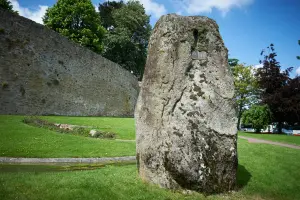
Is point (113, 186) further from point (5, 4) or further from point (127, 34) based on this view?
point (127, 34)

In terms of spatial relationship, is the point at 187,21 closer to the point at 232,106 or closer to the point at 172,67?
the point at 172,67

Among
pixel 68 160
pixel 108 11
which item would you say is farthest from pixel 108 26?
pixel 68 160

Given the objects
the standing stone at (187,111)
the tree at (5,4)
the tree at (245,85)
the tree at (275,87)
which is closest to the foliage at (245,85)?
the tree at (245,85)

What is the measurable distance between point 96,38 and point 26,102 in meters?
20.0

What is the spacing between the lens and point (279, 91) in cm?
3384

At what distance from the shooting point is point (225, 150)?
15.2 ft

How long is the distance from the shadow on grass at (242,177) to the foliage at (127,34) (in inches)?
1435

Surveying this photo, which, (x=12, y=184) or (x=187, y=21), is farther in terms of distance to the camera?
(x=187, y=21)

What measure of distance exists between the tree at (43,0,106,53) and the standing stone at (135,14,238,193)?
32393mm

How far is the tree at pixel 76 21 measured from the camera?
35125mm

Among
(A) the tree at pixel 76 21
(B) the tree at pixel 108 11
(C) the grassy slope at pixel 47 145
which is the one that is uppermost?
(B) the tree at pixel 108 11

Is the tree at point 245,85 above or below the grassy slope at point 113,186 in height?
above

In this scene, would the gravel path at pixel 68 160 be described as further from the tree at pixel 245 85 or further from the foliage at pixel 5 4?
the tree at pixel 245 85

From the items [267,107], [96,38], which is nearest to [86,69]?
[96,38]
